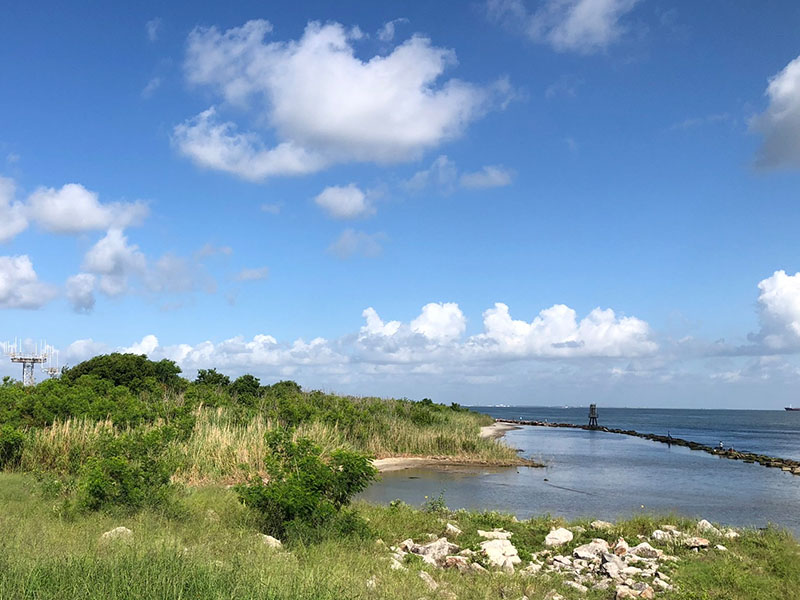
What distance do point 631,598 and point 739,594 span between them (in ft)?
5.99

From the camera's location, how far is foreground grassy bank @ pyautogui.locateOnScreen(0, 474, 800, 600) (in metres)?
6.10

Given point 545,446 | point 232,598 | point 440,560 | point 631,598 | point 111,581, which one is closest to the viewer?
point 232,598

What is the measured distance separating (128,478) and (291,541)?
3508 mm

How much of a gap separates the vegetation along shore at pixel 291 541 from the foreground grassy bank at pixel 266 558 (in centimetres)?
3

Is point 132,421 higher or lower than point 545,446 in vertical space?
higher

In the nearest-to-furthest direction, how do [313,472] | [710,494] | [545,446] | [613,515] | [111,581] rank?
[111,581]
[313,472]
[613,515]
[710,494]
[545,446]

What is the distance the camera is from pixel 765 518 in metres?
19.7

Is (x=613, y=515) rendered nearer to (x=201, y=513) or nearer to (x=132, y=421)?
(x=201, y=513)

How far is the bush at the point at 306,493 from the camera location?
1138 cm

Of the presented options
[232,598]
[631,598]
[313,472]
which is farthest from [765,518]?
[232,598]

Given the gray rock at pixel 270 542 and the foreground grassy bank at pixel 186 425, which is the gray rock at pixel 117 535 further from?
the foreground grassy bank at pixel 186 425

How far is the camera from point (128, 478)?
12109 millimetres

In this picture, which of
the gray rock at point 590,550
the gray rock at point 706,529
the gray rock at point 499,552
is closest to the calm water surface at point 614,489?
the gray rock at point 706,529

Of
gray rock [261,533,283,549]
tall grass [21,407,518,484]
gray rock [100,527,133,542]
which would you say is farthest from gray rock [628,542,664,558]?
gray rock [100,527,133,542]
